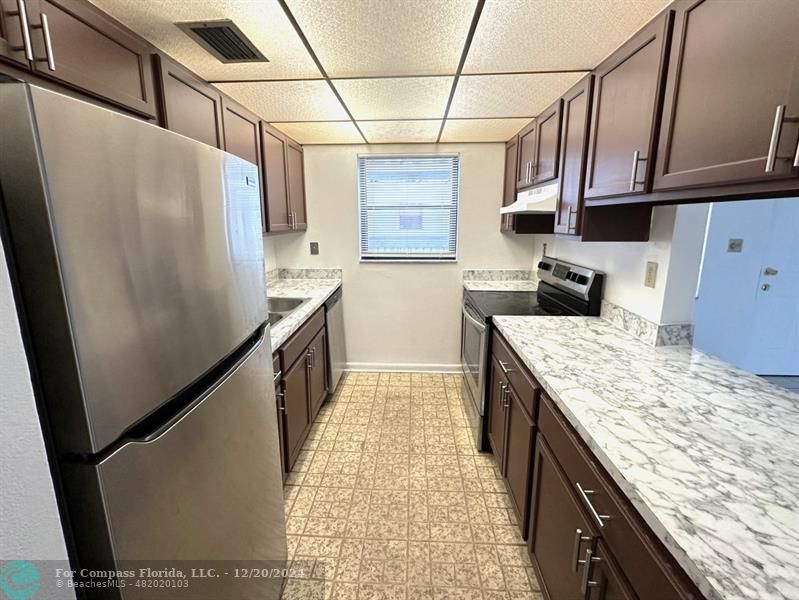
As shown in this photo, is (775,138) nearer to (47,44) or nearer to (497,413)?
(497,413)

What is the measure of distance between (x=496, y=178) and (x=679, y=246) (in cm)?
201

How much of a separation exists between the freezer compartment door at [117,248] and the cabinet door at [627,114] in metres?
1.44

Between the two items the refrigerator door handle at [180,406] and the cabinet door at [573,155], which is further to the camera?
the cabinet door at [573,155]

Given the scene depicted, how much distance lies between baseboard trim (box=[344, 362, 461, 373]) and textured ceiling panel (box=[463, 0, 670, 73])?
268cm

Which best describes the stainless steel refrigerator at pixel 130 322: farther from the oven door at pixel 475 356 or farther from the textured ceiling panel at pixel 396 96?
the oven door at pixel 475 356

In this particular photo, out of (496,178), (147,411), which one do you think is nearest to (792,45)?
(147,411)

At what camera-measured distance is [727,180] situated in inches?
37.6

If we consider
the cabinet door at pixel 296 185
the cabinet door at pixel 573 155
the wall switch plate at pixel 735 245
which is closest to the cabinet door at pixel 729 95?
the cabinet door at pixel 573 155

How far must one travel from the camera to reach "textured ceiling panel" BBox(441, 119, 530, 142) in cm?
261

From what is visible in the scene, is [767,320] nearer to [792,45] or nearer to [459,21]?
[792,45]

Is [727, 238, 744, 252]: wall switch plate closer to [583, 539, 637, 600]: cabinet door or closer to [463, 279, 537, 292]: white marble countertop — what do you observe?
[463, 279, 537, 292]: white marble countertop

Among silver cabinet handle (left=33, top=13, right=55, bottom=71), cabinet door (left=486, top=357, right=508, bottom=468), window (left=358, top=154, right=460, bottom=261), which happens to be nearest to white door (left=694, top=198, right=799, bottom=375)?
cabinet door (left=486, top=357, right=508, bottom=468)

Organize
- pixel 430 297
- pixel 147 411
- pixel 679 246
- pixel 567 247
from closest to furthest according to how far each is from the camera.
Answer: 1. pixel 147 411
2. pixel 679 246
3. pixel 567 247
4. pixel 430 297

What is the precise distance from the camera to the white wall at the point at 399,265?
338cm
